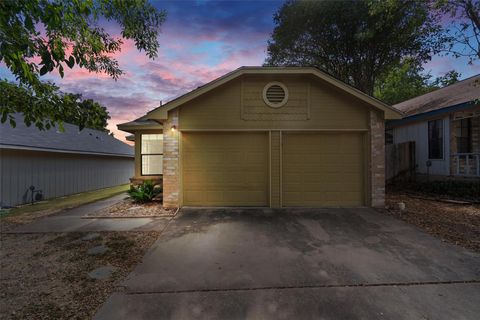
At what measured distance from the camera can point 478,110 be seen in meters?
9.01

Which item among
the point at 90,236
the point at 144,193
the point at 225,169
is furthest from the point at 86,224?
the point at 225,169

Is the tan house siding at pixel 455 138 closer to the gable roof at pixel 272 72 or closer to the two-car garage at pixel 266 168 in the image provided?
the gable roof at pixel 272 72

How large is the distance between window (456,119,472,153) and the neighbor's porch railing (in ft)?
1.21

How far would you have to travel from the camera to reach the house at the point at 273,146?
300 inches

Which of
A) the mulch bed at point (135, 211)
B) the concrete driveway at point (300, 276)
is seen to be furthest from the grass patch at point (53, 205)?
the concrete driveway at point (300, 276)

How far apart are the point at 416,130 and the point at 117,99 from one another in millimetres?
19303

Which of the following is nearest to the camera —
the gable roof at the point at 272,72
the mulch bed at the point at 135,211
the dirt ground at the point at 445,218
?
the dirt ground at the point at 445,218

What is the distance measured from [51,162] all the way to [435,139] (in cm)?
1839

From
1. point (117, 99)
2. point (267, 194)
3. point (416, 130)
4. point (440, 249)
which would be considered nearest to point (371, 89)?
point (416, 130)

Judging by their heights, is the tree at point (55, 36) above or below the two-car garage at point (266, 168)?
above

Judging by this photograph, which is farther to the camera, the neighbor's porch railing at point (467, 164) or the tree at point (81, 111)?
the neighbor's porch railing at point (467, 164)

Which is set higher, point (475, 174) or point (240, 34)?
point (240, 34)

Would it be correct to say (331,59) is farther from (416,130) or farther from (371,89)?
(416,130)

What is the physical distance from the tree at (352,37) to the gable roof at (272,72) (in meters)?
6.40
